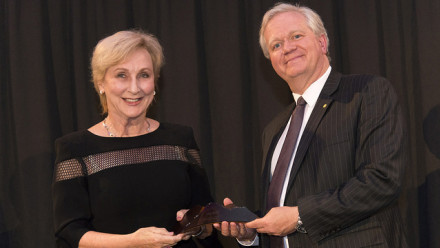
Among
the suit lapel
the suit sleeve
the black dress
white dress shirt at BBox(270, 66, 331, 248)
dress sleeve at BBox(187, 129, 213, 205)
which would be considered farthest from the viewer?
dress sleeve at BBox(187, 129, 213, 205)

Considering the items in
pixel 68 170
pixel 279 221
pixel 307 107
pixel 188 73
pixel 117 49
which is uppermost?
pixel 117 49

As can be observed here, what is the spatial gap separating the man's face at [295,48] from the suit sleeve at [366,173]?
1.38ft

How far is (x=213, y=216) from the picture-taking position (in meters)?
2.14

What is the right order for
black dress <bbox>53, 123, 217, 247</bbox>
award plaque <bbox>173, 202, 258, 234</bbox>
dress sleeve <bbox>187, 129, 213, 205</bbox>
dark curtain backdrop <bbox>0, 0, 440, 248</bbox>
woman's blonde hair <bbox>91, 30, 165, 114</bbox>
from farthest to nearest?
1. dark curtain backdrop <bbox>0, 0, 440, 248</bbox>
2. dress sleeve <bbox>187, 129, 213, 205</bbox>
3. woman's blonde hair <bbox>91, 30, 165, 114</bbox>
4. black dress <bbox>53, 123, 217, 247</bbox>
5. award plaque <bbox>173, 202, 258, 234</bbox>

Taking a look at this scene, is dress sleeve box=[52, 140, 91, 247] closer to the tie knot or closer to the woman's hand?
the woman's hand

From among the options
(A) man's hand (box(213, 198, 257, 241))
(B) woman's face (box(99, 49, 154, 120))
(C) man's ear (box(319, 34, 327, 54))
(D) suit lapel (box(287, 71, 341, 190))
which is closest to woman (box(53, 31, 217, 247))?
(B) woman's face (box(99, 49, 154, 120))

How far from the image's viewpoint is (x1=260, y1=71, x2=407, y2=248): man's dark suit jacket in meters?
2.03

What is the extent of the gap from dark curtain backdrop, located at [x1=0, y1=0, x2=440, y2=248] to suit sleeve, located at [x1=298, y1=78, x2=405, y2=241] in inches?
59.3

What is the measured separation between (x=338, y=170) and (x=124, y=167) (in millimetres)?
1122

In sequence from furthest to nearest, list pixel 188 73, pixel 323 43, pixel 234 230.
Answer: pixel 188 73 → pixel 323 43 → pixel 234 230

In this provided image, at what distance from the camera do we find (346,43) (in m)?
3.67

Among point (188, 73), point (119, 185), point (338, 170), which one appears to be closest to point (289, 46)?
point (338, 170)

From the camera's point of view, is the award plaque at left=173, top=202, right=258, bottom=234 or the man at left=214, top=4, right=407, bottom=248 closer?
the man at left=214, top=4, right=407, bottom=248

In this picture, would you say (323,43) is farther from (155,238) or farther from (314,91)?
(155,238)
